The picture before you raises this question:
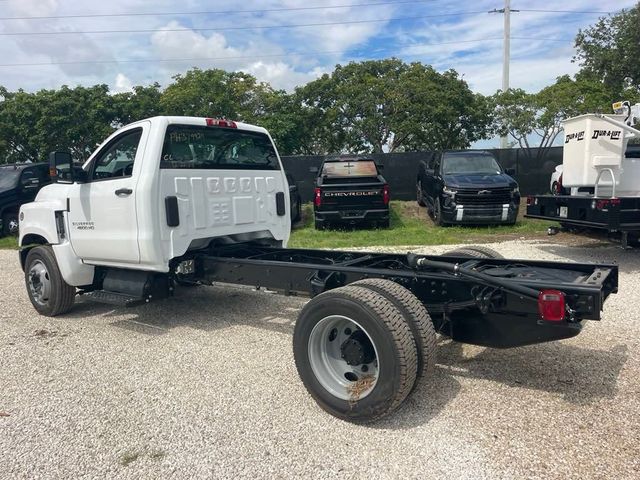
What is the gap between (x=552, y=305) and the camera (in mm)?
3023

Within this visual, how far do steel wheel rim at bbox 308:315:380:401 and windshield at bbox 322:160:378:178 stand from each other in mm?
9702

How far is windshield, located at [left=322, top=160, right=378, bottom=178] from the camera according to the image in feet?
43.4

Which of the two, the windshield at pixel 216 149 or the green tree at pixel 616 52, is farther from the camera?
the green tree at pixel 616 52

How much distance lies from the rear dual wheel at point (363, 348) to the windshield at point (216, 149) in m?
2.31

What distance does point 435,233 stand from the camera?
12.4 meters

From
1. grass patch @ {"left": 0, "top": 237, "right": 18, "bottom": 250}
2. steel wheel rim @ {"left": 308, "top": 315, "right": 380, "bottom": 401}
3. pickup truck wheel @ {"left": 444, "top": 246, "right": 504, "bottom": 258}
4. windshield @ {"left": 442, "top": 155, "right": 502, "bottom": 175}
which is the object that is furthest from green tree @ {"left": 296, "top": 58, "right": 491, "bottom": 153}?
steel wheel rim @ {"left": 308, "top": 315, "right": 380, "bottom": 401}

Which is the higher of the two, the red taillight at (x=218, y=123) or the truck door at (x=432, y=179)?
the red taillight at (x=218, y=123)

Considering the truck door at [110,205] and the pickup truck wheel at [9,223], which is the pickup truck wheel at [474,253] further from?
the pickup truck wheel at [9,223]

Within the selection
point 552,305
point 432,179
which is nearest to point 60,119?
point 432,179

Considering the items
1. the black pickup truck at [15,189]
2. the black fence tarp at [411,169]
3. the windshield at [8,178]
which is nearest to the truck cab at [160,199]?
the black pickup truck at [15,189]

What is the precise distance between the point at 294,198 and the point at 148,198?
358 inches

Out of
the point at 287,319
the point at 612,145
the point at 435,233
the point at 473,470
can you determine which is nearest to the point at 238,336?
the point at 287,319

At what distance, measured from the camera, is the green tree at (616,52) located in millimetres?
21734

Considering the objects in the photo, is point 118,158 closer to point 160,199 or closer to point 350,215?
point 160,199
